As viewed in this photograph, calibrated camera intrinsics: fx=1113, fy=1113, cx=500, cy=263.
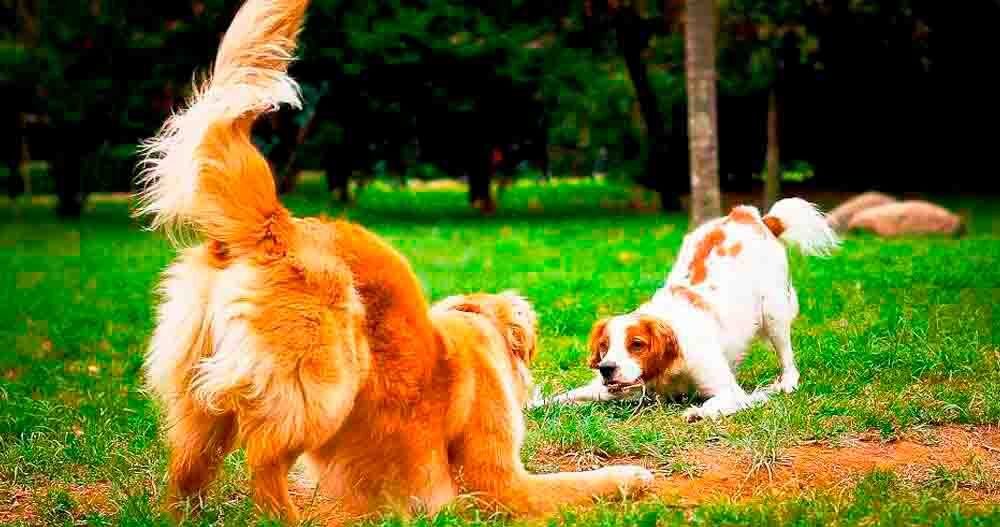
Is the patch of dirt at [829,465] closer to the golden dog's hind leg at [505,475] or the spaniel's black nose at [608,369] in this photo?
the golden dog's hind leg at [505,475]

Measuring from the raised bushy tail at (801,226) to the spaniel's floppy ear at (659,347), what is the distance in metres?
1.60

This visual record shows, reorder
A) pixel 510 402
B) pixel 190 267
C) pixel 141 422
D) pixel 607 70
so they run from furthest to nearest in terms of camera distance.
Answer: pixel 607 70, pixel 141 422, pixel 510 402, pixel 190 267

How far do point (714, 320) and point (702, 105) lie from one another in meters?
8.23

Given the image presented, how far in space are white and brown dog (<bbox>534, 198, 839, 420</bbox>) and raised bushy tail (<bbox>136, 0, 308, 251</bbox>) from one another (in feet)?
9.50

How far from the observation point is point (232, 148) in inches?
156

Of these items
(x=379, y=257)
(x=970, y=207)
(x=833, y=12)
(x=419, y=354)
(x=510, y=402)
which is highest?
(x=833, y=12)

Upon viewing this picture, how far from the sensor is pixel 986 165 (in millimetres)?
30047

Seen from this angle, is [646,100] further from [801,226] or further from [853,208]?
[801,226]

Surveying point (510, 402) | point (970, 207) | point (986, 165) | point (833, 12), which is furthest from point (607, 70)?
point (510, 402)

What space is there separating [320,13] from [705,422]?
17351 millimetres

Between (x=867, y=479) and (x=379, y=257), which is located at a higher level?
(x=379, y=257)

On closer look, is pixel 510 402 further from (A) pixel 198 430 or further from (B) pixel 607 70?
(B) pixel 607 70

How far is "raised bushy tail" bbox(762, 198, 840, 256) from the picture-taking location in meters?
7.54

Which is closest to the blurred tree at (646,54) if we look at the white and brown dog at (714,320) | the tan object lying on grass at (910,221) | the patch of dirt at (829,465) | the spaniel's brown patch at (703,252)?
the tan object lying on grass at (910,221)
